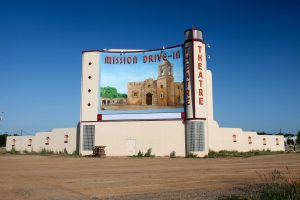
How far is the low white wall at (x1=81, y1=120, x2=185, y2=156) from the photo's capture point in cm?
4125

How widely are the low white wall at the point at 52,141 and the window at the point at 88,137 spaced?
3.40m

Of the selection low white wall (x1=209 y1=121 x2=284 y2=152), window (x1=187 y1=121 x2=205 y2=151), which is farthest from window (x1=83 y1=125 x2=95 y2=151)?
low white wall (x1=209 y1=121 x2=284 y2=152)

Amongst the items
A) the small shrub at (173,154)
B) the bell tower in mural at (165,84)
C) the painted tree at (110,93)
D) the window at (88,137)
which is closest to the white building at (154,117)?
the window at (88,137)

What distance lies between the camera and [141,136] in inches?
1695

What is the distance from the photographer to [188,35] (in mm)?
42656

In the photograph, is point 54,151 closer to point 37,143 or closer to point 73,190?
point 37,143

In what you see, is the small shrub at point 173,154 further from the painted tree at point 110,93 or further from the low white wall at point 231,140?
the painted tree at point 110,93

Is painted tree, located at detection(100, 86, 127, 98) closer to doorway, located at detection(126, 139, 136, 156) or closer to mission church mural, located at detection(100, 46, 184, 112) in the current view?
mission church mural, located at detection(100, 46, 184, 112)

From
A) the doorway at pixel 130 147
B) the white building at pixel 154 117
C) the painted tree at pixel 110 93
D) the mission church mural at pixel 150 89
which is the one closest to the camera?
the white building at pixel 154 117

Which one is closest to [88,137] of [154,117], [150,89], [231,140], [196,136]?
[154,117]

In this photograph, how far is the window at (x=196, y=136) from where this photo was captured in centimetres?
3981

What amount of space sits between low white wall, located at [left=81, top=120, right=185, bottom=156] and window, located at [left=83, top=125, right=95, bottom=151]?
1.60ft

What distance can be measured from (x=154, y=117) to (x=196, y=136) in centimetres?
619

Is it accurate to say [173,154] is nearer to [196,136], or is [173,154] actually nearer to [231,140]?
[196,136]
